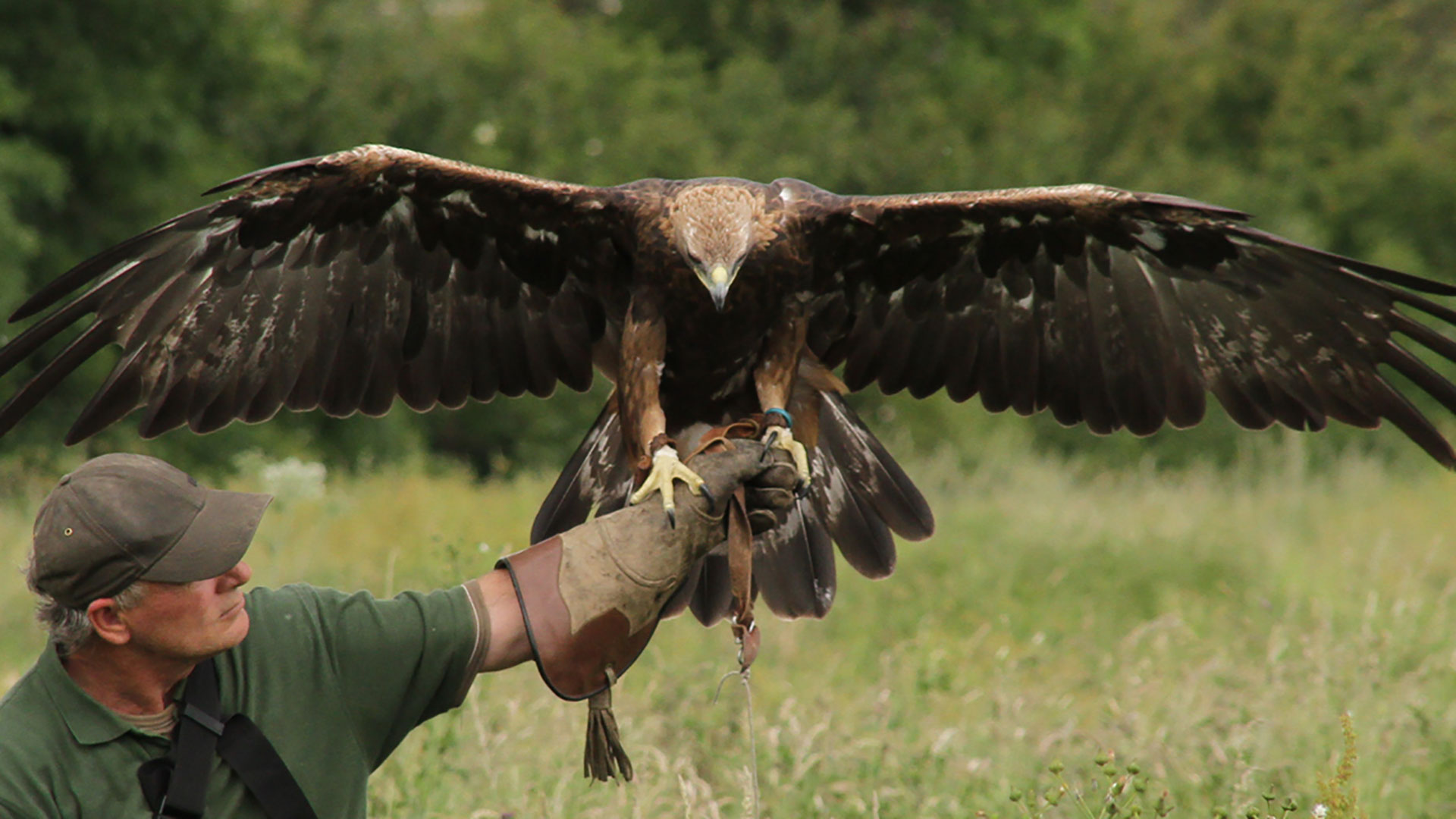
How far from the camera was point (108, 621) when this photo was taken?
2.70m

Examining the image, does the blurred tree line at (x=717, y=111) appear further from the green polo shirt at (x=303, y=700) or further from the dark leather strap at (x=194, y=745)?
the dark leather strap at (x=194, y=745)

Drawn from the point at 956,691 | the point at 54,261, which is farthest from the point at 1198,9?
the point at 956,691

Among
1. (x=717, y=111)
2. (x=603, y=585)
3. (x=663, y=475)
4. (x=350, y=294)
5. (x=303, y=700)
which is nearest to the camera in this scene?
(x=303, y=700)

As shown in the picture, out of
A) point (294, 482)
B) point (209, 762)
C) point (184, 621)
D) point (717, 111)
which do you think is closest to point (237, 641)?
point (184, 621)

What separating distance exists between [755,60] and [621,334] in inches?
715

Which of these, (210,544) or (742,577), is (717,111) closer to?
(742,577)

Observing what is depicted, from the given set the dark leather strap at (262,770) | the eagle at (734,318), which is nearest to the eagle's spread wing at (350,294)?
the eagle at (734,318)

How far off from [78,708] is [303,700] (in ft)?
1.25

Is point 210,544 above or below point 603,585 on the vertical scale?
above

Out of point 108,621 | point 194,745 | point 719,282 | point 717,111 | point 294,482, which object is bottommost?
point 194,745

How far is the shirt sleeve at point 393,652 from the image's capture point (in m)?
2.92

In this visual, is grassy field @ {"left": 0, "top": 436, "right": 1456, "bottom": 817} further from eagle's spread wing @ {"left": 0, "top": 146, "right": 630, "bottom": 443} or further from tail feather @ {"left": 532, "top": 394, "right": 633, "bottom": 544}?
eagle's spread wing @ {"left": 0, "top": 146, "right": 630, "bottom": 443}

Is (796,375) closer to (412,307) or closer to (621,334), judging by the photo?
(621,334)

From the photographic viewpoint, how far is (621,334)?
482cm
